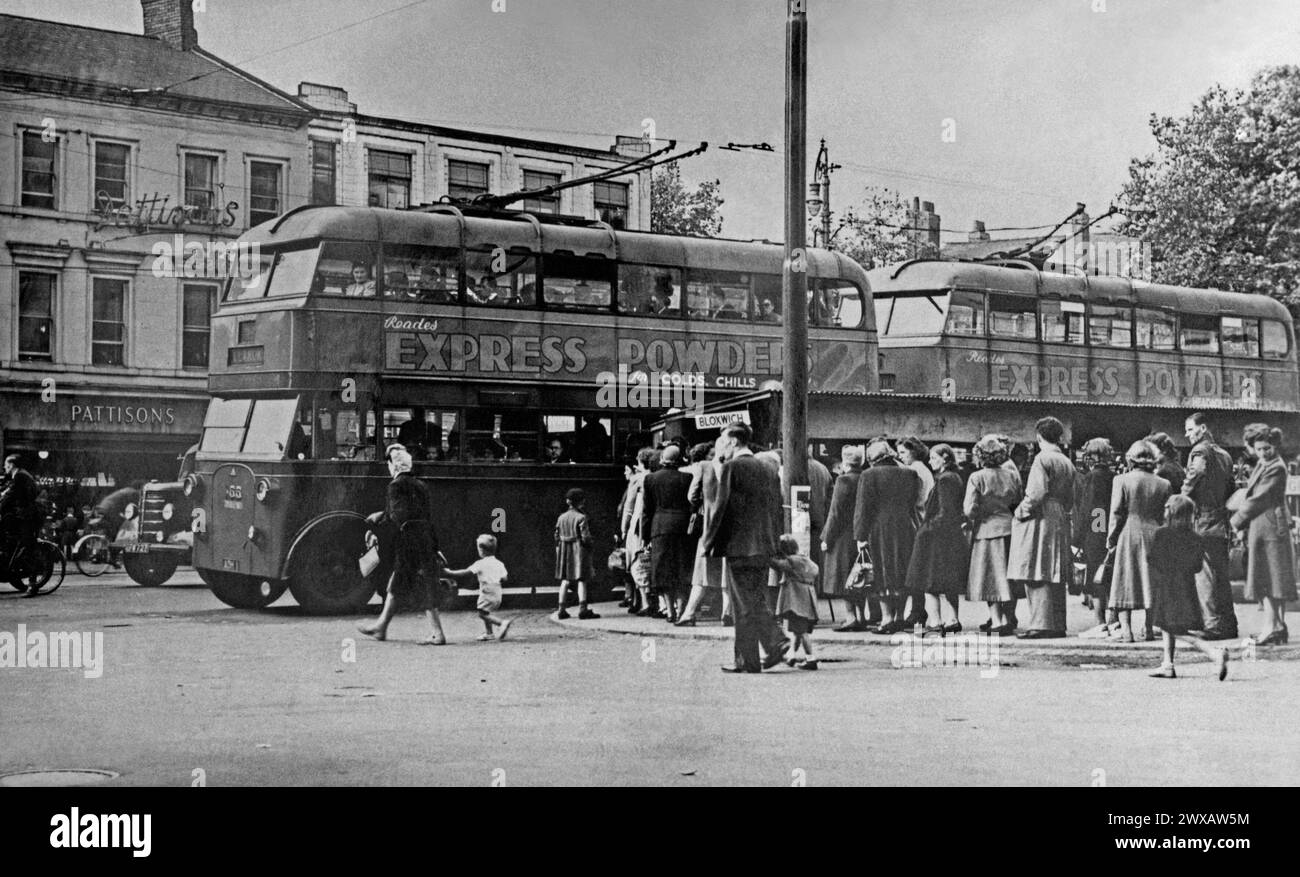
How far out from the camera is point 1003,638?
27.4ft

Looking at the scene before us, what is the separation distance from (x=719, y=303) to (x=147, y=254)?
A: 11.2 ft

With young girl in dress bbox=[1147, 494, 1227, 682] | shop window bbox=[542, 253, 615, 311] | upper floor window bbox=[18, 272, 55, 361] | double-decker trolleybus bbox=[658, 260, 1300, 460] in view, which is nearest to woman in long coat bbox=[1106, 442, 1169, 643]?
young girl in dress bbox=[1147, 494, 1227, 682]

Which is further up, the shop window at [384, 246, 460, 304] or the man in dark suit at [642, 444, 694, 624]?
the shop window at [384, 246, 460, 304]

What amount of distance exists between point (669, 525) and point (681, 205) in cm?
199

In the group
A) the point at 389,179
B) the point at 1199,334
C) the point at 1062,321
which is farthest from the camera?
the point at 1062,321

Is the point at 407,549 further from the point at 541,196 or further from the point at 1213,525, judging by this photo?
the point at 1213,525

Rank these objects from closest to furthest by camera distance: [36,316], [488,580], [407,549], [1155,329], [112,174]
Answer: [36,316], [112,174], [407,549], [488,580], [1155,329]

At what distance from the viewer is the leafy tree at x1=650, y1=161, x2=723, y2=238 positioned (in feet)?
28.0

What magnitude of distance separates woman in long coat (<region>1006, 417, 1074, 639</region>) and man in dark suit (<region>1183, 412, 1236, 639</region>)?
29.0 inches

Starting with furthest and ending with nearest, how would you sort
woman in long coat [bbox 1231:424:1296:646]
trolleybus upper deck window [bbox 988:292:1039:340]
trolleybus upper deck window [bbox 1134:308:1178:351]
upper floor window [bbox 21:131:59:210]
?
trolleybus upper deck window [bbox 988:292:1039:340] → trolleybus upper deck window [bbox 1134:308:1178:351] → woman in long coat [bbox 1231:424:1296:646] → upper floor window [bbox 21:131:59:210]

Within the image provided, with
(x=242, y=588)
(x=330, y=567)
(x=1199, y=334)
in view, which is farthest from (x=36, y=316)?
(x=1199, y=334)

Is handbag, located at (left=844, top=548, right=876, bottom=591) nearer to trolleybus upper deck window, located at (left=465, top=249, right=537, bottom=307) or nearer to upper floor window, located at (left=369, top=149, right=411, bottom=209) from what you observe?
trolleybus upper deck window, located at (left=465, top=249, right=537, bottom=307)
